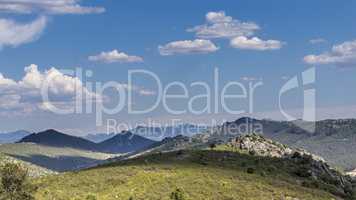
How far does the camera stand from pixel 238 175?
197m

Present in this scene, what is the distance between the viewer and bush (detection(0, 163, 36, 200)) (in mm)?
114875

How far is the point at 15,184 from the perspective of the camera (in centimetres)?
11625

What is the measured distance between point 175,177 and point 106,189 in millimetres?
23916

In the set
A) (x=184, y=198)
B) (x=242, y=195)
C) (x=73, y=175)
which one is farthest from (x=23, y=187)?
(x=73, y=175)

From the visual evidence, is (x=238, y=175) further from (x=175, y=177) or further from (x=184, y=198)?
(x=184, y=198)

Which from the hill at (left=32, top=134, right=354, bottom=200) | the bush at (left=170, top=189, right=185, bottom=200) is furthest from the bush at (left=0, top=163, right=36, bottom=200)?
the bush at (left=170, top=189, right=185, bottom=200)

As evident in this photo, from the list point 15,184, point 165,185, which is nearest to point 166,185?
point 165,185

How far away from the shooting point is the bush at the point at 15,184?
115m

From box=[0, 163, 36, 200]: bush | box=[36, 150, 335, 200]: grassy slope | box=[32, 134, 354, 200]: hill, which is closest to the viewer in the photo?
box=[0, 163, 36, 200]: bush

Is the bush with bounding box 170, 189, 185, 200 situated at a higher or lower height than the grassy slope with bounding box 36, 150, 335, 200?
higher

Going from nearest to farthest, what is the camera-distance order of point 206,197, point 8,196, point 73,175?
1. point 8,196
2. point 206,197
3. point 73,175

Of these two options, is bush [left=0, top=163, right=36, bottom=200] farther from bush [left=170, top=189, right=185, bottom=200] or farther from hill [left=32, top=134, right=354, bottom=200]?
bush [left=170, top=189, right=185, bottom=200]

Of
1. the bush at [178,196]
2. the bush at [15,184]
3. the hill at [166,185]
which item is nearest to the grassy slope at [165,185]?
the hill at [166,185]

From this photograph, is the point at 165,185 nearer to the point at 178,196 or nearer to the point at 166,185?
the point at 166,185
